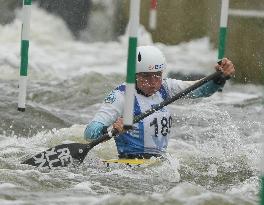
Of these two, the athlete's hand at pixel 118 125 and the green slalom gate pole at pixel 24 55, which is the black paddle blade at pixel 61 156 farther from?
the athlete's hand at pixel 118 125

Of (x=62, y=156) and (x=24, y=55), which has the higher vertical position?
(x=24, y=55)

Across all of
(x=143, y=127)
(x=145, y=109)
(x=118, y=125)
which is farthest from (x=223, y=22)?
(x=118, y=125)

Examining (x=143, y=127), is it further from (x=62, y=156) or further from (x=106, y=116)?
(x=62, y=156)

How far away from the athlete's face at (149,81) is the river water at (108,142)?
67 cm

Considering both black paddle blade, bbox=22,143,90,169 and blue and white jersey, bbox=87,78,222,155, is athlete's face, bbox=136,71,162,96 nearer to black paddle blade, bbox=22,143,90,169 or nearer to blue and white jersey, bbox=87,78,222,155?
blue and white jersey, bbox=87,78,222,155

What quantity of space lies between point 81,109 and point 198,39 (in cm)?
705

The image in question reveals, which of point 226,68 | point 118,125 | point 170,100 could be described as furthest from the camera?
point 170,100

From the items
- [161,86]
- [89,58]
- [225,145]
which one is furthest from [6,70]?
[161,86]

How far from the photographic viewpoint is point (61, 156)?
27.0ft

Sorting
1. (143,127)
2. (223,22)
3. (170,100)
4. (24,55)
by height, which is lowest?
(143,127)

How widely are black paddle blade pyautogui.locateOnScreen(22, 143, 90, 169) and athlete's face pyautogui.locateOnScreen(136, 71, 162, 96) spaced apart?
2.54 feet

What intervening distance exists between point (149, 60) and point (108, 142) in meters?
2.31

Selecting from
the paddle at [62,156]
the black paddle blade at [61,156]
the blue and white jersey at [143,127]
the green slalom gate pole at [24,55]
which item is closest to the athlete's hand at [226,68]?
the blue and white jersey at [143,127]

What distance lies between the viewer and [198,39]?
20406 millimetres
